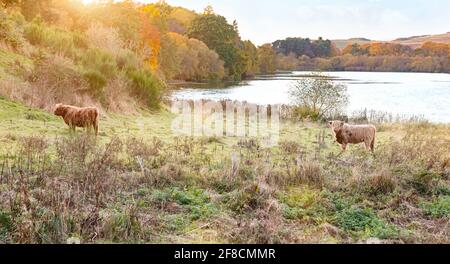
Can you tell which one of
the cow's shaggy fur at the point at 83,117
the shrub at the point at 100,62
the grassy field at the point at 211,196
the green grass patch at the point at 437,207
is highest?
the shrub at the point at 100,62

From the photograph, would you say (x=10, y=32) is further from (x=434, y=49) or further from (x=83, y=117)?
(x=434, y=49)

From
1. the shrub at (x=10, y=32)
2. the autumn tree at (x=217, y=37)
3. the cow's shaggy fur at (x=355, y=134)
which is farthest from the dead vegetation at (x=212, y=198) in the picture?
the autumn tree at (x=217, y=37)

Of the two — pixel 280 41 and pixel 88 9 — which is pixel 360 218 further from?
pixel 280 41

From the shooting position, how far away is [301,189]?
7215 millimetres

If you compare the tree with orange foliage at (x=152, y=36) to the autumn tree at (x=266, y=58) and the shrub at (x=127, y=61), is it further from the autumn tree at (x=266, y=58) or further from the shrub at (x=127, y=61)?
the autumn tree at (x=266, y=58)

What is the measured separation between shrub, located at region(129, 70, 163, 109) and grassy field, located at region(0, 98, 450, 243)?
1008 cm

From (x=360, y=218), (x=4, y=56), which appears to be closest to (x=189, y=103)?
(x=4, y=56)

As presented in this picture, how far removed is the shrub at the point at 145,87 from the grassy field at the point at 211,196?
10081 mm

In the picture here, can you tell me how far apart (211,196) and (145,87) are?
558 inches

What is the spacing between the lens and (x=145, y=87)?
20141 mm

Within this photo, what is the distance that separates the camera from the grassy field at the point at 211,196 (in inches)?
201

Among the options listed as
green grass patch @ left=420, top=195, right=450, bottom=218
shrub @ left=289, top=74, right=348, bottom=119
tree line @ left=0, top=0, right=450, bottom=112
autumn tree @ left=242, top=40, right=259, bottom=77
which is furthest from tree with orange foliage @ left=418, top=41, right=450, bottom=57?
green grass patch @ left=420, top=195, right=450, bottom=218

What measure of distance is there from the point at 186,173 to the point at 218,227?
2.28m

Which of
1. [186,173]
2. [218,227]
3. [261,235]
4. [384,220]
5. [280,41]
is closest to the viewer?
[261,235]
